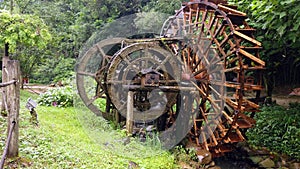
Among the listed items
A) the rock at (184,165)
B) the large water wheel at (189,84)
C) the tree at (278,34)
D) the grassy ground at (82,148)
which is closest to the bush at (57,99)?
the grassy ground at (82,148)

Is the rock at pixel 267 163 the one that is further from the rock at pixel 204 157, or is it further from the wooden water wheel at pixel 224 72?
the rock at pixel 204 157

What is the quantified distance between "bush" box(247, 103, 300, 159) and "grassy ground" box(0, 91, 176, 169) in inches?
91.3

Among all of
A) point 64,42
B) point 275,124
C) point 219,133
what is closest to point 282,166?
point 275,124

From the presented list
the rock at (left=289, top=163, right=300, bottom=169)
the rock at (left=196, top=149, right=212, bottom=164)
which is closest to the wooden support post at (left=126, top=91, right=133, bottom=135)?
the rock at (left=196, top=149, right=212, bottom=164)

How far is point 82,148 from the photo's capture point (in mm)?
4277

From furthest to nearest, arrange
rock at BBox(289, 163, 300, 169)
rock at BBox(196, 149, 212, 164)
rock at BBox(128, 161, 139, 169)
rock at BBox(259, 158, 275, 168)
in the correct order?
rock at BBox(259, 158, 275, 168)
rock at BBox(289, 163, 300, 169)
rock at BBox(196, 149, 212, 164)
rock at BBox(128, 161, 139, 169)

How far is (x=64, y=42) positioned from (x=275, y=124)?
44.4ft

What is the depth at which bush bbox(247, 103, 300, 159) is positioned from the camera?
5426 millimetres

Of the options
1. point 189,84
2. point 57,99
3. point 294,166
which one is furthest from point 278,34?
point 57,99

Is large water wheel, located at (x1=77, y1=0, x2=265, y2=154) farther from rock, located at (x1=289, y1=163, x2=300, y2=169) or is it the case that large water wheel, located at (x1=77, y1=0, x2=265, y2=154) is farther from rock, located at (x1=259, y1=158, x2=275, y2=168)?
rock, located at (x1=289, y1=163, x2=300, y2=169)

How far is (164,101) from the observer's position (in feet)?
19.2

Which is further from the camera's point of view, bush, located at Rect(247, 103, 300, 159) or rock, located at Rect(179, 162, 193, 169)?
bush, located at Rect(247, 103, 300, 159)

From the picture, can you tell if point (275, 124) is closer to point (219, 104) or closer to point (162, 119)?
point (219, 104)

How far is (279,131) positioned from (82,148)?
13.3ft
